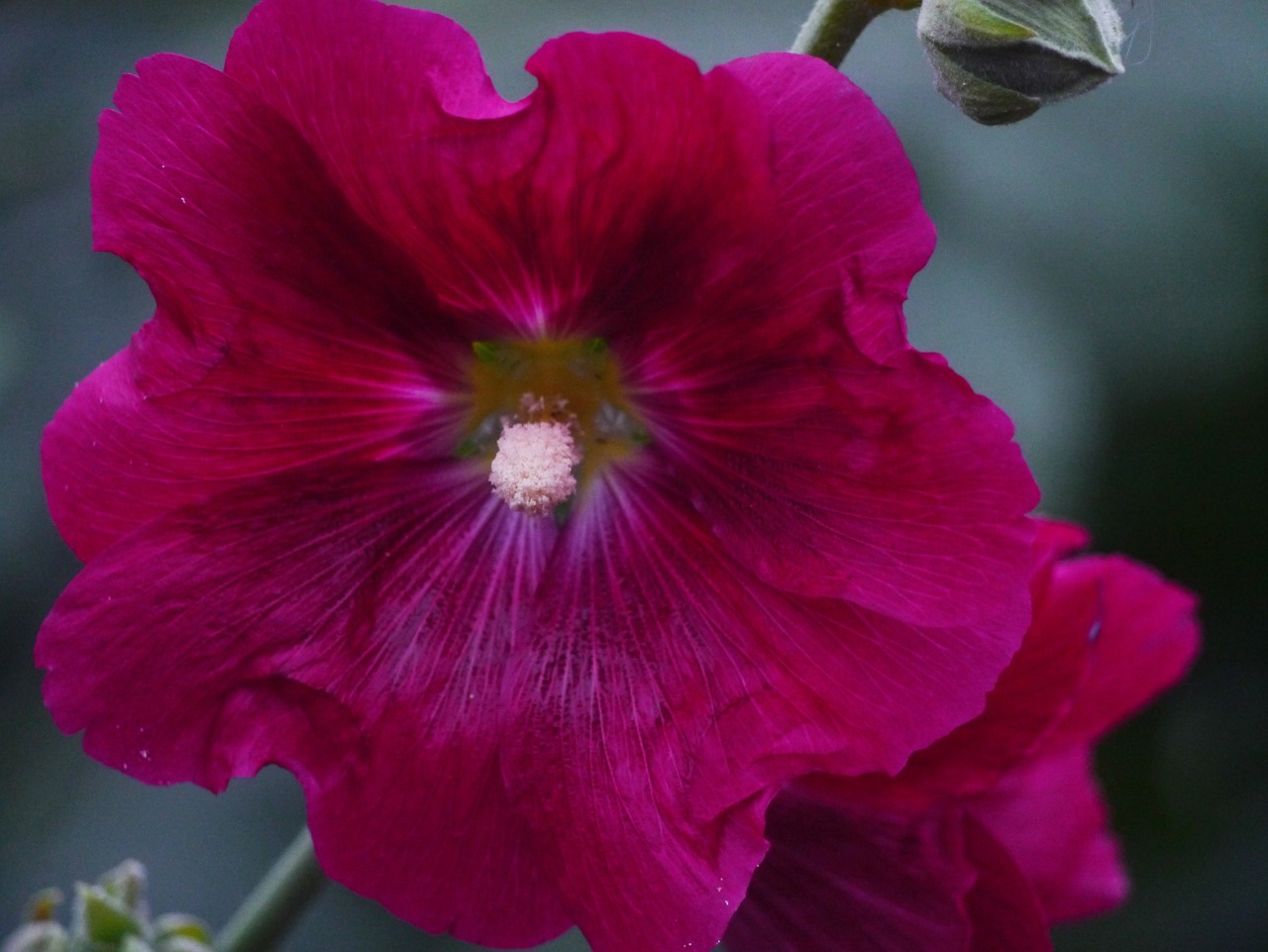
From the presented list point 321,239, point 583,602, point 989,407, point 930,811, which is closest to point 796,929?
point 930,811

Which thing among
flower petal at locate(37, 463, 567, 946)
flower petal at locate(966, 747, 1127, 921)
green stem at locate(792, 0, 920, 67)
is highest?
green stem at locate(792, 0, 920, 67)

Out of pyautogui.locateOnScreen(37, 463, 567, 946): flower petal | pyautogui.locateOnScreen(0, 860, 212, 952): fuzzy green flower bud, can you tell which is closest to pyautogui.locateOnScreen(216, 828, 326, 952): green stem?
pyautogui.locateOnScreen(0, 860, 212, 952): fuzzy green flower bud

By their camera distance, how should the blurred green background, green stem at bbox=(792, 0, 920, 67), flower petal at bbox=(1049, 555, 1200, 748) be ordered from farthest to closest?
1. the blurred green background
2. flower petal at bbox=(1049, 555, 1200, 748)
3. green stem at bbox=(792, 0, 920, 67)

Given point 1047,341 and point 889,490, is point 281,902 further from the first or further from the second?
point 1047,341

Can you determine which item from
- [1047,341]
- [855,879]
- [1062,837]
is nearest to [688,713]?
[855,879]

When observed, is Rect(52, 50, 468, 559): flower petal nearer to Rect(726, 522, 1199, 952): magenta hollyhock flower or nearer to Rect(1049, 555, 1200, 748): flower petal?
Rect(726, 522, 1199, 952): magenta hollyhock flower
